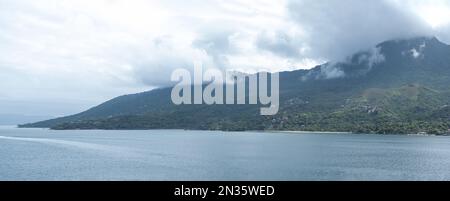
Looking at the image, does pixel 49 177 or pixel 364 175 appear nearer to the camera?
pixel 49 177

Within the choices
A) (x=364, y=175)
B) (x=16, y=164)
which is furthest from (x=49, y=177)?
(x=364, y=175)
